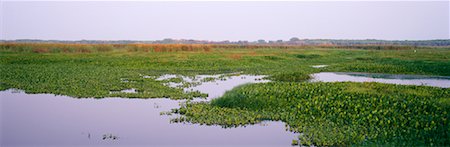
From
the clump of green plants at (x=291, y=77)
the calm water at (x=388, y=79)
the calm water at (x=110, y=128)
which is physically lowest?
the calm water at (x=388, y=79)

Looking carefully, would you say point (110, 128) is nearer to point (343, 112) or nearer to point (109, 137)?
point (109, 137)

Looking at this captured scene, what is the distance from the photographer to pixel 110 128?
13.1 metres

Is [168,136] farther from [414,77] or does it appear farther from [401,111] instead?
[414,77]

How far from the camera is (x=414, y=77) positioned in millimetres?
28984

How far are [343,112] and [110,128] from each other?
836 centimetres

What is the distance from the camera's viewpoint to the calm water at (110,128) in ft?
38.0

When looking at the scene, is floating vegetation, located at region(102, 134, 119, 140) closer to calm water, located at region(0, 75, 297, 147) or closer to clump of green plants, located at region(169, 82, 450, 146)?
calm water, located at region(0, 75, 297, 147)

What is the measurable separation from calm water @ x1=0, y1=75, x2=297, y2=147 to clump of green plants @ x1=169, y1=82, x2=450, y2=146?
81 cm

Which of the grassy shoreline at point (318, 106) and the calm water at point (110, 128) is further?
the calm water at point (110, 128)

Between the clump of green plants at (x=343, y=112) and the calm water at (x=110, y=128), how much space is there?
0.81 meters

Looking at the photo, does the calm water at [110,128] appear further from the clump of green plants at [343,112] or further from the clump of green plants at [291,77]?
the clump of green plants at [291,77]

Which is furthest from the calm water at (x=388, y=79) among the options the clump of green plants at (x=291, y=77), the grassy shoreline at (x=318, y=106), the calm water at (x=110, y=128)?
the calm water at (x=110, y=128)

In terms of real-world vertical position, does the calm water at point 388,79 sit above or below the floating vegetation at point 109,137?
below

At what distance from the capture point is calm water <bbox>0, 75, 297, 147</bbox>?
456 inches
